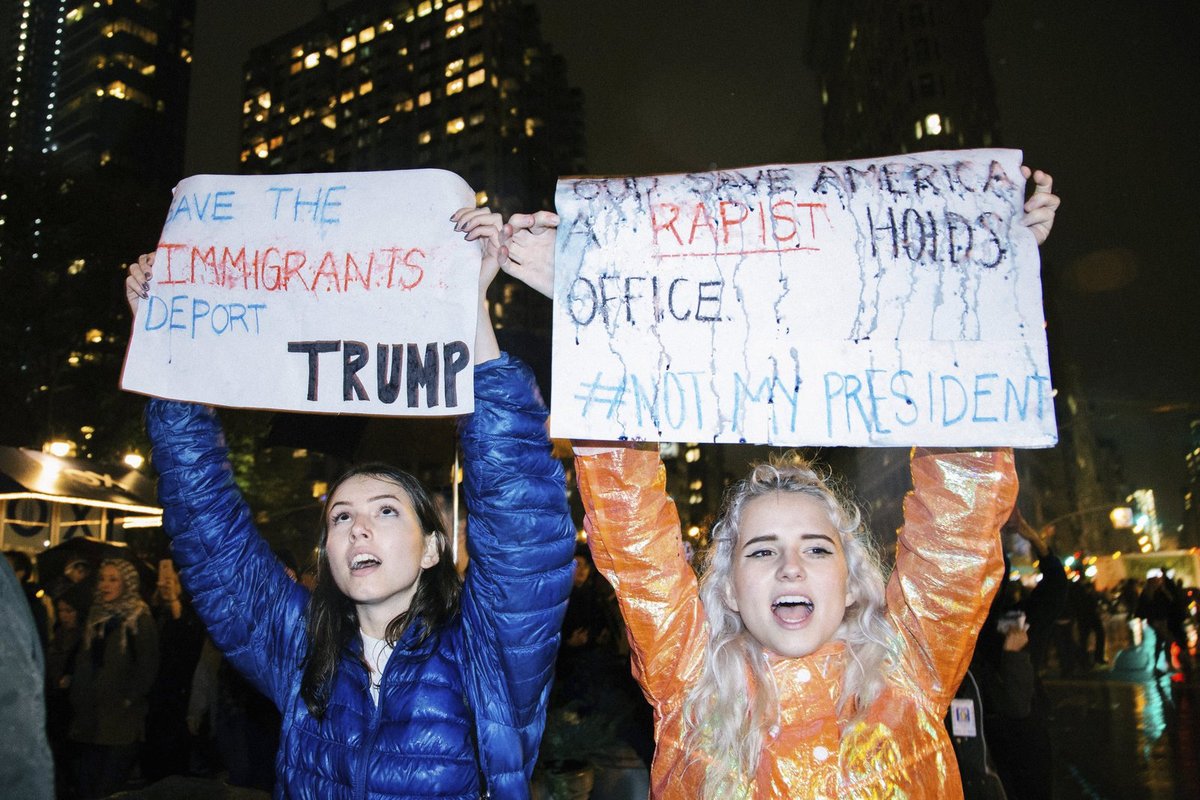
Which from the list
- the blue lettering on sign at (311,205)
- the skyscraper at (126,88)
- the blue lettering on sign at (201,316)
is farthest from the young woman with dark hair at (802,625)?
the skyscraper at (126,88)

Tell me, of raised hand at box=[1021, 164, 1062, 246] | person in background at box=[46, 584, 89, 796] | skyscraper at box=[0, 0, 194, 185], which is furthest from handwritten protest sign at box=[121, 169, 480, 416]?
skyscraper at box=[0, 0, 194, 185]

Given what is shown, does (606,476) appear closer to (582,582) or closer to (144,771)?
(582,582)

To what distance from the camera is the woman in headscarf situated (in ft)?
20.5

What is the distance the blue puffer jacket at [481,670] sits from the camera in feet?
7.36

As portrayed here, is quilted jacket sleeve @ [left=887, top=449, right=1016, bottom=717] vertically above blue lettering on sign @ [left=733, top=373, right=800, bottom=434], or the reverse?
blue lettering on sign @ [left=733, top=373, right=800, bottom=434]

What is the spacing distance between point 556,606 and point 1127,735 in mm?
10320

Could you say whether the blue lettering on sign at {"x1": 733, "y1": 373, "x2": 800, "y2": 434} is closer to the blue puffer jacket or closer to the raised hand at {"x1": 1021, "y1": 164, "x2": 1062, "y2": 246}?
the blue puffer jacket

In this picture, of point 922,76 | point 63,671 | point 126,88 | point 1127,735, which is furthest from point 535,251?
point 126,88

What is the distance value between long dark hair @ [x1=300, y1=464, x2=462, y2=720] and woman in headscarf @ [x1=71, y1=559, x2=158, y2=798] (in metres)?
4.75

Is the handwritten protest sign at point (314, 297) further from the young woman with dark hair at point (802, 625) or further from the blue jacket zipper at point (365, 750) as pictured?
the blue jacket zipper at point (365, 750)

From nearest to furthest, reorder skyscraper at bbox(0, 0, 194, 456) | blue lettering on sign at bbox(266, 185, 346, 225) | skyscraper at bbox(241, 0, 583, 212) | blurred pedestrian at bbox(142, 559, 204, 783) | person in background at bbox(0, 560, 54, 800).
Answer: person in background at bbox(0, 560, 54, 800), blue lettering on sign at bbox(266, 185, 346, 225), blurred pedestrian at bbox(142, 559, 204, 783), skyscraper at bbox(0, 0, 194, 456), skyscraper at bbox(241, 0, 583, 212)

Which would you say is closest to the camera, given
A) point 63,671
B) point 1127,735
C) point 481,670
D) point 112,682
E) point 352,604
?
point 481,670

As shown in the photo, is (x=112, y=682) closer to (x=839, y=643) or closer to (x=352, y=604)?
(x=352, y=604)

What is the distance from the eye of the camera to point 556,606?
7.75ft
